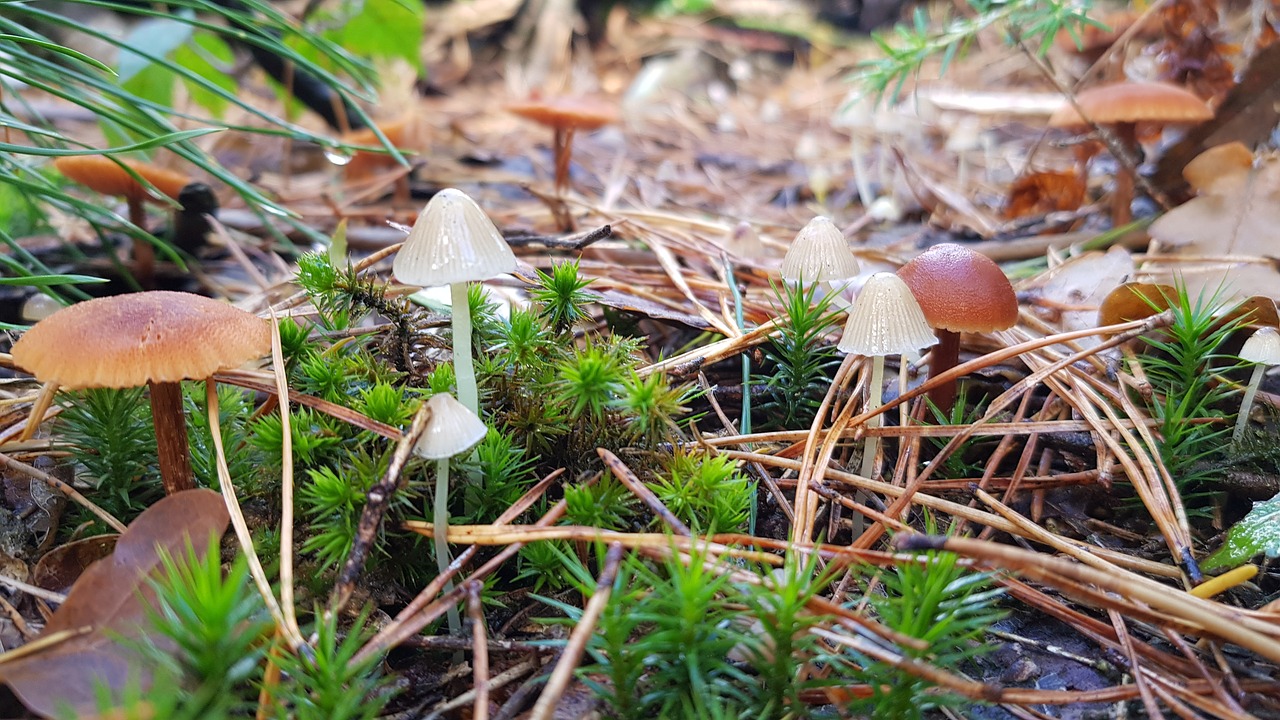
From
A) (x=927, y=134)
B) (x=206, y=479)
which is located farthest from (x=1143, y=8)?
(x=206, y=479)

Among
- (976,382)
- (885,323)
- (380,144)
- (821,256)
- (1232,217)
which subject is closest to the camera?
(885,323)

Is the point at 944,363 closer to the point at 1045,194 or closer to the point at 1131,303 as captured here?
the point at 1131,303

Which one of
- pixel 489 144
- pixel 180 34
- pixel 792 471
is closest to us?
pixel 792 471

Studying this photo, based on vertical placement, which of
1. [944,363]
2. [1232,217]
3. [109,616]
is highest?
[1232,217]

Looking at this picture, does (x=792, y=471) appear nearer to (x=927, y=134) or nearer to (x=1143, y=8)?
(x=1143, y=8)

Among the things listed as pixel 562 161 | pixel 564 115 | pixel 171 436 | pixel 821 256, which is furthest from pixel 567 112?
pixel 171 436

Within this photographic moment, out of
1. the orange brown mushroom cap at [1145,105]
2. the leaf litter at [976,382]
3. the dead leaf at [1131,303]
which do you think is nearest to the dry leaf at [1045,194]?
the leaf litter at [976,382]

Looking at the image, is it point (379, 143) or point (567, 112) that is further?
point (379, 143)
